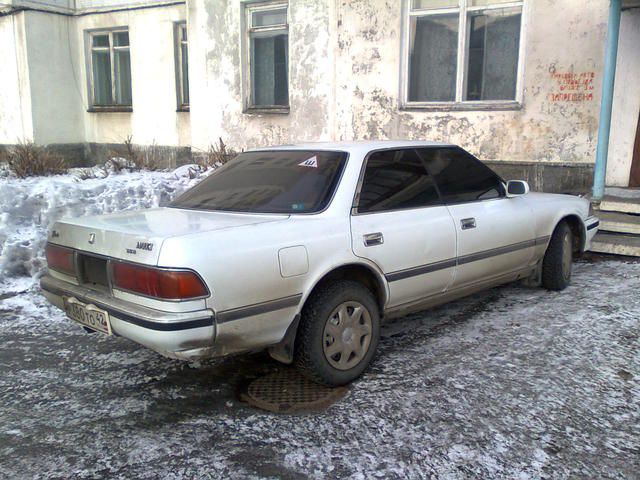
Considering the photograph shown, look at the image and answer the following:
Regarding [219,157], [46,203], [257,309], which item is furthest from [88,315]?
[219,157]

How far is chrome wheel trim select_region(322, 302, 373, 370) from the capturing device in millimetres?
3417

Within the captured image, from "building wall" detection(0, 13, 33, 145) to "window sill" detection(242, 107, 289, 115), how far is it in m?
5.59

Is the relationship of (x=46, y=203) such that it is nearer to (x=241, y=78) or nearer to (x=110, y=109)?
(x=241, y=78)

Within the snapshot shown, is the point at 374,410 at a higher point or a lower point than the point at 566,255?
lower

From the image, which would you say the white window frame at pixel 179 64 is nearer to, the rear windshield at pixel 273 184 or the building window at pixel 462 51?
the building window at pixel 462 51

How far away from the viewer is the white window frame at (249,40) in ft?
34.7

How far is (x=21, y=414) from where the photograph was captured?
3248 millimetres

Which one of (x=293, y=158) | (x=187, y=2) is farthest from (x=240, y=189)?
(x=187, y=2)

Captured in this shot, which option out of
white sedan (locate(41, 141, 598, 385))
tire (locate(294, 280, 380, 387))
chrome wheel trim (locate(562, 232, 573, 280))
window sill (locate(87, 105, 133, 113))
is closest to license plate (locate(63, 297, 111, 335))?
white sedan (locate(41, 141, 598, 385))

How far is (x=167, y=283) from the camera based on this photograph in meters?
2.83

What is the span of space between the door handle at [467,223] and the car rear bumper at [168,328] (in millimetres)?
2053

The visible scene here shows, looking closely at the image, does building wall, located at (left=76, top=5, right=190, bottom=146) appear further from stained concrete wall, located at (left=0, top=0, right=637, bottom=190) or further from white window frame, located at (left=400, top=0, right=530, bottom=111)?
white window frame, located at (left=400, top=0, right=530, bottom=111)

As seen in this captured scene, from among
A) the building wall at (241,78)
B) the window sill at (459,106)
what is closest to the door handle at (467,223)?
the window sill at (459,106)

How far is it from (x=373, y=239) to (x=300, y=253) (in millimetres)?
578
